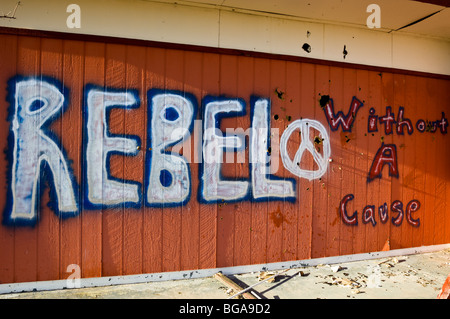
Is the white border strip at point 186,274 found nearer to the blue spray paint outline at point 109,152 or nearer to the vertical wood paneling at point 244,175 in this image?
the vertical wood paneling at point 244,175

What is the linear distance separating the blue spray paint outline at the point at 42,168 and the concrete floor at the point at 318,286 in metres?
0.77

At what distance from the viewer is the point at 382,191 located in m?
4.64

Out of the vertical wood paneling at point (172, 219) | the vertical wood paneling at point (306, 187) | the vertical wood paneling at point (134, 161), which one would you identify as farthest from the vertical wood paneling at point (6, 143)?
the vertical wood paneling at point (306, 187)

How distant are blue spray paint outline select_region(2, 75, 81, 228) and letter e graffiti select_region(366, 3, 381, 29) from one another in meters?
3.54

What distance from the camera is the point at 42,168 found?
11.1ft

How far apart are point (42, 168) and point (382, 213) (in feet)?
14.1

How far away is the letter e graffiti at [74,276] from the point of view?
3461 millimetres

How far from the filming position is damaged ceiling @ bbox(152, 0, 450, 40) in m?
3.73

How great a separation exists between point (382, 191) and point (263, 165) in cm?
185

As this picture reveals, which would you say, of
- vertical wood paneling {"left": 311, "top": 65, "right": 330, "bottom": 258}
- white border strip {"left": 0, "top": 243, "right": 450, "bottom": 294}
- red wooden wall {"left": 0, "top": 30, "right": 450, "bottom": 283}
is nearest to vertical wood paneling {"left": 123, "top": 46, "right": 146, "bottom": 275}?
red wooden wall {"left": 0, "top": 30, "right": 450, "bottom": 283}

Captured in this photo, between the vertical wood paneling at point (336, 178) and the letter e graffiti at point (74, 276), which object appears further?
the vertical wood paneling at point (336, 178)

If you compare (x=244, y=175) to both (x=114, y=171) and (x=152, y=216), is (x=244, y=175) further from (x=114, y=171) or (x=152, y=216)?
(x=114, y=171)

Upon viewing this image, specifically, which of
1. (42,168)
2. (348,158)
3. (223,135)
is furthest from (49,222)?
(348,158)

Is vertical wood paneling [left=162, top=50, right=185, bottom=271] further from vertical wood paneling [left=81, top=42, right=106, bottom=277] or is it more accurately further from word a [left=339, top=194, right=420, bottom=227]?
word a [left=339, top=194, right=420, bottom=227]
